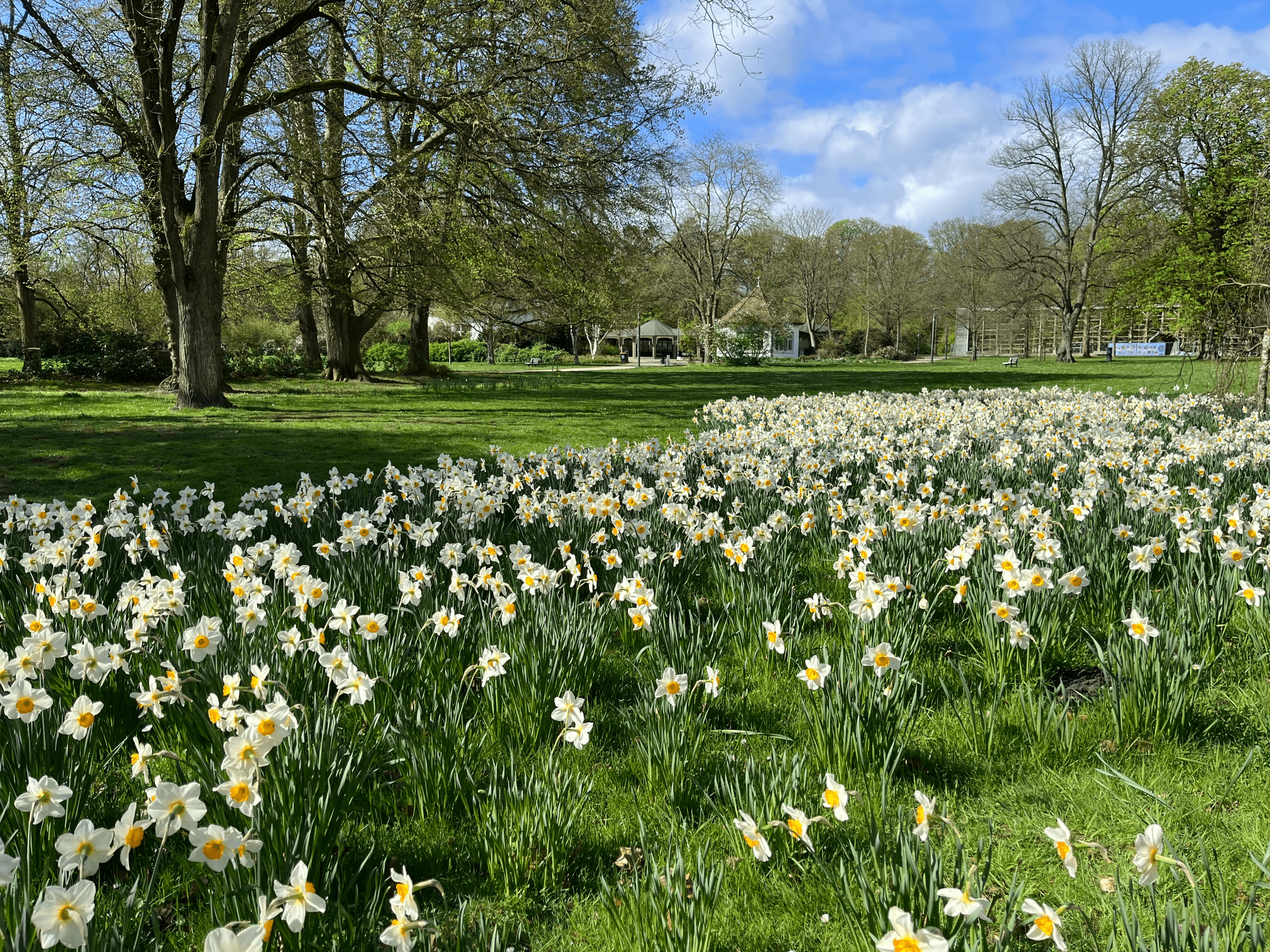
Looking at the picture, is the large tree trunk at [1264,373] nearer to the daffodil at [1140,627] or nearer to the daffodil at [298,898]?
the daffodil at [1140,627]

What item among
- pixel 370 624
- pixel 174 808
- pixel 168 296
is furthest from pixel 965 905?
pixel 168 296

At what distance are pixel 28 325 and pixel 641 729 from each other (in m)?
25.1

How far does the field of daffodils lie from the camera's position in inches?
60.4

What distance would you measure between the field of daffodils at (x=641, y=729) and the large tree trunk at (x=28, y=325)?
20.6 metres

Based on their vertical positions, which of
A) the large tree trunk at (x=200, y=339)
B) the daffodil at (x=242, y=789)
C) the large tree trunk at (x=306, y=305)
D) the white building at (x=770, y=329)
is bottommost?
the daffodil at (x=242, y=789)

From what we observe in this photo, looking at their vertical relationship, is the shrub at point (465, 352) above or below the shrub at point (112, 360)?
above

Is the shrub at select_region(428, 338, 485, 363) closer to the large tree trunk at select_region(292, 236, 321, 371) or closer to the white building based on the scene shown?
the white building

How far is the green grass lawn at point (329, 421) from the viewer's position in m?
7.48

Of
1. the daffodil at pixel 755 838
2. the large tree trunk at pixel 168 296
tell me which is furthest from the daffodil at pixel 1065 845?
the large tree trunk at pixel 168 296

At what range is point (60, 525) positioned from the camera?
4.30 metres

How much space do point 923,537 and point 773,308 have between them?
53.1 metres

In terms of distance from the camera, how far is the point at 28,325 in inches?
806

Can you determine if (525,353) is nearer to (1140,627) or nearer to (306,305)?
(306,305)

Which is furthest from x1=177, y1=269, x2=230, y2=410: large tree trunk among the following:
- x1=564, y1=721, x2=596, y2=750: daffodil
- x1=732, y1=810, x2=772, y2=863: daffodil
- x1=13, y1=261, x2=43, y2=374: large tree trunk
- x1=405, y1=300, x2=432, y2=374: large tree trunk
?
x1=732, y1=810, x2=772, y2=863: daffodil
